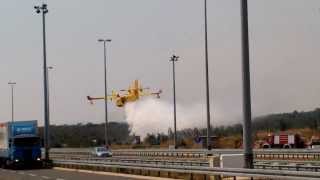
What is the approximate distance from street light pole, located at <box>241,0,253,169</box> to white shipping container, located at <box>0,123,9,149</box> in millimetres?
30163

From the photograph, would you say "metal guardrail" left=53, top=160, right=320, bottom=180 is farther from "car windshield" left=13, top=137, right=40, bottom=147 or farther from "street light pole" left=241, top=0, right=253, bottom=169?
"car windshield" left=13, top=137, right=40, bottom=147

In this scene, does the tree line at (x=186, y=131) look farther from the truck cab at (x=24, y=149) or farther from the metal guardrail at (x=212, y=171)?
the metal guardrail at (x=212, y=171)

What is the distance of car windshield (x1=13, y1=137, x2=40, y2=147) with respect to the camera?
50.8 m

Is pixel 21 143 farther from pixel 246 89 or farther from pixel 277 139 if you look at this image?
pixel 277 139

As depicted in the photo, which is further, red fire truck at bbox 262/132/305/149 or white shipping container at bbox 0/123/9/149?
red fire truck at bbox 262/132/305/149

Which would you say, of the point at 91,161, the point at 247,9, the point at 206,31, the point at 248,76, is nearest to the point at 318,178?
the point at 248,76

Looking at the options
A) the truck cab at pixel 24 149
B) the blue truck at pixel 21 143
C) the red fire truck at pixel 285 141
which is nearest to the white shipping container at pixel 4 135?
the blue truck at pixel 21 143

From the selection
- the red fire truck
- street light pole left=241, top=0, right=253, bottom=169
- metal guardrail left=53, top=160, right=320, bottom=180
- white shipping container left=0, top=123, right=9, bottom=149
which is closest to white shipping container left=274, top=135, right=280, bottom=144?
the red fire truck

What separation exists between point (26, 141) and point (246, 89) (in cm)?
3005

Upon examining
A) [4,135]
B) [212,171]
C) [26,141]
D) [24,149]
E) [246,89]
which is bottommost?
[212,171]

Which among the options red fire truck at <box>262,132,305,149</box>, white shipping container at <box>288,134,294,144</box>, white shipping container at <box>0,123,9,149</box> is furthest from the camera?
white shipping container at <box>288,134,294,144</box>

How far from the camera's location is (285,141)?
7725 centimetres

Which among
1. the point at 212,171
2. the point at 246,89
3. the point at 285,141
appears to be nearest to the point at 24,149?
the point at 212,171

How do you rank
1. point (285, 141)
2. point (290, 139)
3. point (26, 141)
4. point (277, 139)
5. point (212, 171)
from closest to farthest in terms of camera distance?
1. point (212, 171)
2. point (26, 141)
3. point (290, 139)
4. point (285, 141)
5. point (277, 139)
